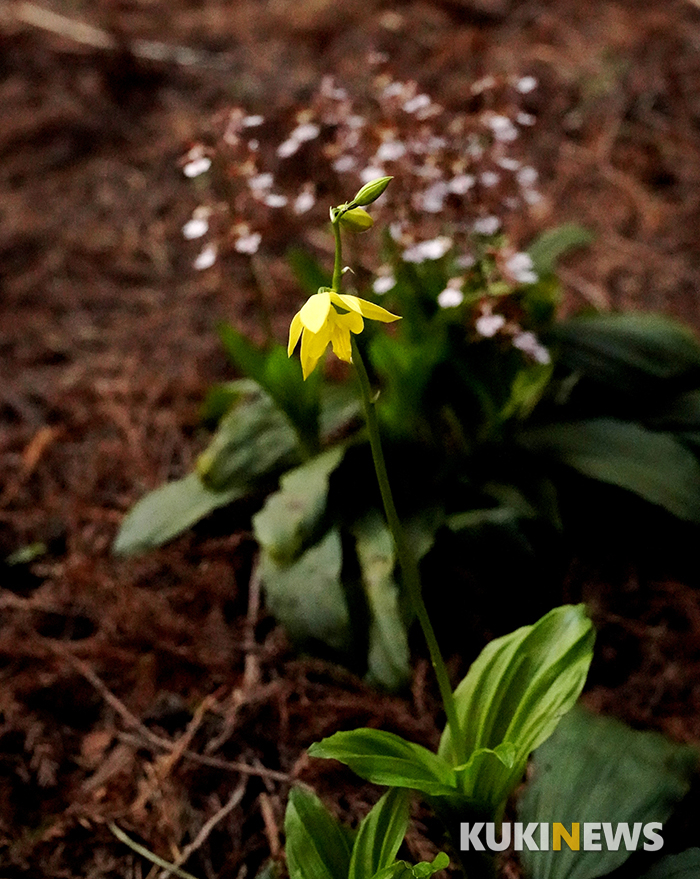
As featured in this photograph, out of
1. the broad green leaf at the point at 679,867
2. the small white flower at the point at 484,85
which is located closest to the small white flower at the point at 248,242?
the small white flower at the point at 484,85

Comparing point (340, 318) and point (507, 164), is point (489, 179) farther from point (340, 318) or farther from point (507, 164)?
point (340, 318)

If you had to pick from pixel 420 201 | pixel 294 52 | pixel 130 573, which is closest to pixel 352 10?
pixel 294 52

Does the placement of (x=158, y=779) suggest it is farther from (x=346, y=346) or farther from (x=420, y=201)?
(x=420, y=201)

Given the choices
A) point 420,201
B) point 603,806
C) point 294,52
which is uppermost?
point 420,201

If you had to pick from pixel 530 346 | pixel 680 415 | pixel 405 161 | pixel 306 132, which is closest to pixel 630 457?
pixel 680 415

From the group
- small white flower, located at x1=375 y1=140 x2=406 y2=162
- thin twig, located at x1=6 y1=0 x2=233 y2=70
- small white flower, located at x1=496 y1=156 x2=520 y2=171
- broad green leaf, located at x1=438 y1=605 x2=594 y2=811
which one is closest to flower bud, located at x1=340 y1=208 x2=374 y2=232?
broad green leaf, located at x1=438 y1=605 x2=594 y2=811

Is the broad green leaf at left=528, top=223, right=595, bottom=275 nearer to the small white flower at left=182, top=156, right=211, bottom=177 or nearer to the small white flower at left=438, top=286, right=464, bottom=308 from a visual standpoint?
the small white flower at left=438, top=286, right=464, bottom=308
